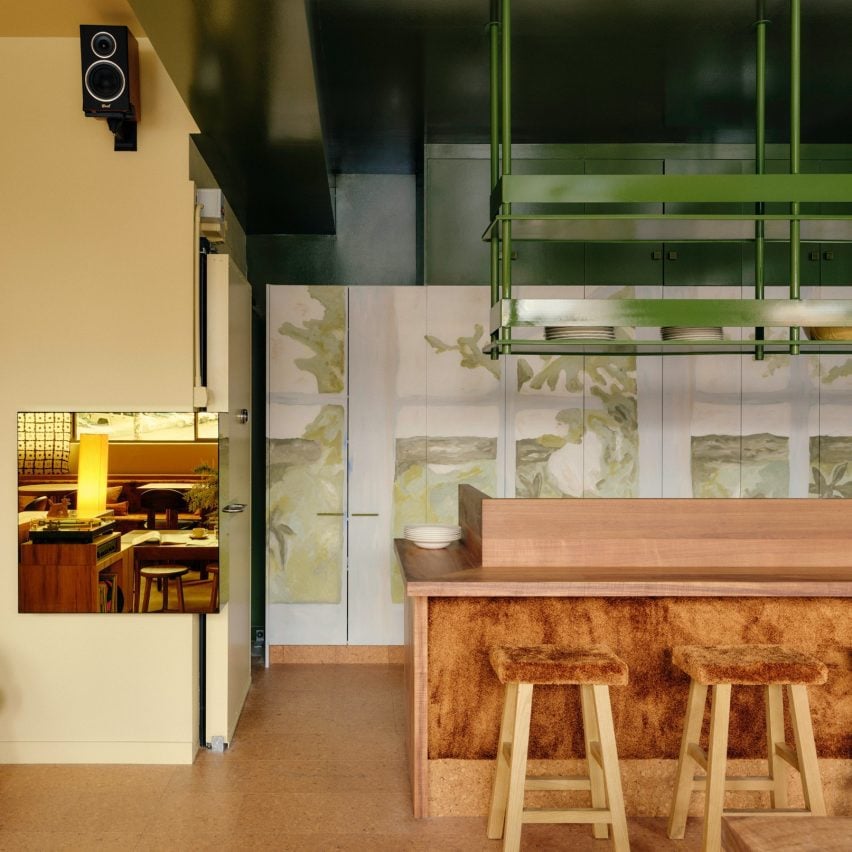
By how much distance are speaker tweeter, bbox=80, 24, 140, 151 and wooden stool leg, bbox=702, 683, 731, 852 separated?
3102 millimetres

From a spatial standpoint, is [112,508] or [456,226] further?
[456,226]

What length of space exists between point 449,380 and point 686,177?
2.17 meters

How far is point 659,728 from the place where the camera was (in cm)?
313

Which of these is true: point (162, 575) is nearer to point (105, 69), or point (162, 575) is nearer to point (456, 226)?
point (105, 69)

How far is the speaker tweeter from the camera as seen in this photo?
3.34 metres

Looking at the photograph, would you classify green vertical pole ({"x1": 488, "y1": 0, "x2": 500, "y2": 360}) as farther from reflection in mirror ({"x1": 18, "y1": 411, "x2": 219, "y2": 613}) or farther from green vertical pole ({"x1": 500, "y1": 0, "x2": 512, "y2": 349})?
reflection in mirror ({"x1": 18, "y1": 411, "x2": 219, "y2": 613})

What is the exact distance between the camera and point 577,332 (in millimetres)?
3232

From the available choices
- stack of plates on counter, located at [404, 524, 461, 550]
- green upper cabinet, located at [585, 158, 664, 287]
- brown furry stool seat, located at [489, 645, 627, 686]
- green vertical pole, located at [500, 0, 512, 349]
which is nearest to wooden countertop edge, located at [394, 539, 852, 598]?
brown furry stool seat, located at [489, 645, 627, 686]

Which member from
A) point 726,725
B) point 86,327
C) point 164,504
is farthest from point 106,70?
point 726,725

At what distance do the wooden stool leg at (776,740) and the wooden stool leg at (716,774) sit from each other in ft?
0.93

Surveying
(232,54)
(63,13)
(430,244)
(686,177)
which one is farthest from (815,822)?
(430,244)

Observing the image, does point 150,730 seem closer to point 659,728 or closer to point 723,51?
point 659,728

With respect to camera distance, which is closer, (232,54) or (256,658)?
(232,54)

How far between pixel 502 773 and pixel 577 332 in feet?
5.31
